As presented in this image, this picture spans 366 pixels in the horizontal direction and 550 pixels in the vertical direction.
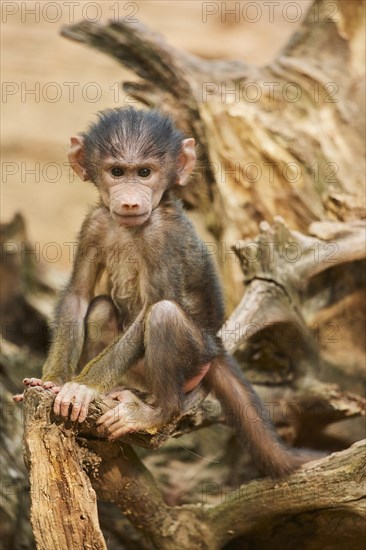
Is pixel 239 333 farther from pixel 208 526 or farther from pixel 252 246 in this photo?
pixel 208 526

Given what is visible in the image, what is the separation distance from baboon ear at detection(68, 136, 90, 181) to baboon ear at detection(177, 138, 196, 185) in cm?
60

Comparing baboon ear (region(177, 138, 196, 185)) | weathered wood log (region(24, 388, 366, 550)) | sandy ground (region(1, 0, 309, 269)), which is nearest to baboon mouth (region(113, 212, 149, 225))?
baboon ear (region(177, 138, 196, 185))

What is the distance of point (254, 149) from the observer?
6617 millimetres

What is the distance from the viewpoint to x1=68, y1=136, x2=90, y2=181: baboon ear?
501cm

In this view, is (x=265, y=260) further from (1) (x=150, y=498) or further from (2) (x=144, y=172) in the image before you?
(1) (x=150, y=498)

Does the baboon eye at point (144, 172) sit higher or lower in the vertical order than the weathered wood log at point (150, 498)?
higher

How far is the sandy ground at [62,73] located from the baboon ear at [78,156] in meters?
7.17

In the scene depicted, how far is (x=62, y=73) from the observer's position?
15.3 meters

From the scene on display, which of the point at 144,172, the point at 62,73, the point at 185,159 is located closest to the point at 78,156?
the point at 144,172

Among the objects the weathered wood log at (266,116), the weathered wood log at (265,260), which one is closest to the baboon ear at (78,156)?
the weathered wood log at (265,260)

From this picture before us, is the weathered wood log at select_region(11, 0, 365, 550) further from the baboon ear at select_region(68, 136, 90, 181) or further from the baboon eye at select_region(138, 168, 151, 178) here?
the baboon ear at select_region(68, 136, 90, 181)

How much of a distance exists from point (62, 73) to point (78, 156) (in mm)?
10913

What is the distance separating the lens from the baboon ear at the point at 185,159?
16.5 ft

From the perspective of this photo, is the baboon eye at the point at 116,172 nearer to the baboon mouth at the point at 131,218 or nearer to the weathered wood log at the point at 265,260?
the baboon mouth at the point at 131,218
